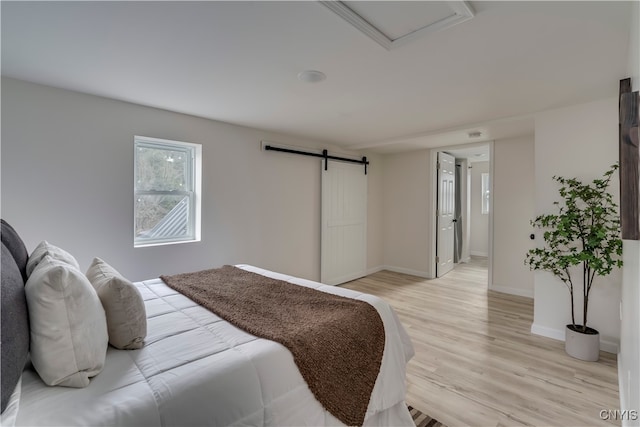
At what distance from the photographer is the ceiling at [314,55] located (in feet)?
4.86

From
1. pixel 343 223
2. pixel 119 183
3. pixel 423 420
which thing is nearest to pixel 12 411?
pixel 423 420

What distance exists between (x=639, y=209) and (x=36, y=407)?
2.08 metres

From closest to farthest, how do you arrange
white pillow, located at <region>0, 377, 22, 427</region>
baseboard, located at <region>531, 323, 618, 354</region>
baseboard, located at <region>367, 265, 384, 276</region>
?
white pillow, located at <region>0, 377, 22, 427</region> < baseboard, located at <region>531, 323, 618, 354</region> < baseboard, located at <region>367, 265, 384, 276</region>

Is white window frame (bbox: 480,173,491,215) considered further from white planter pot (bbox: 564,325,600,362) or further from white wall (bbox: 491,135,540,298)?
white planter pot (bbox: 564,325,600,362)

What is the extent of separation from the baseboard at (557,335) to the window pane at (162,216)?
12.5 ft

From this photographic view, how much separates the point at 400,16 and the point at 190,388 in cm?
191

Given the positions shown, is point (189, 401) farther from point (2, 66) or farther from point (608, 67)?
point (608, 67)

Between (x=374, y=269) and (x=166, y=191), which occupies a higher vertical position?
(x=166, y=191)

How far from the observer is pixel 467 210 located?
22.1 ft

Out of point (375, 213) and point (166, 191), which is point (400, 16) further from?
point (375, 213)

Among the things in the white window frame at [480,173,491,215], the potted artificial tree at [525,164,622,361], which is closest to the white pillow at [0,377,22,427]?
the potted artificial tree at [525,164,622,361]

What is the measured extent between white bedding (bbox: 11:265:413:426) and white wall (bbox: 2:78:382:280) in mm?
1518

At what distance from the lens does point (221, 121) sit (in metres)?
3.42

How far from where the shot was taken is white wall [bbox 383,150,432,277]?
5.19 metres
